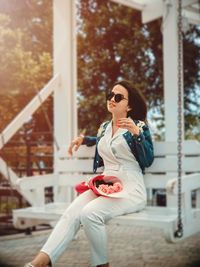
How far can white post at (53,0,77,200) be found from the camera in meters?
3.82

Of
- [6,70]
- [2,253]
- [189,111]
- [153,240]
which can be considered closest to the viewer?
[2,253]

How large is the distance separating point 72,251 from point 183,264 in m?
0.70

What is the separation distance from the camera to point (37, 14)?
6984 millimetres

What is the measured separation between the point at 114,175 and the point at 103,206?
143 mm

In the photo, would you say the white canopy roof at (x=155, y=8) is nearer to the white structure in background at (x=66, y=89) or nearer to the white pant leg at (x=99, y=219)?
the white structure in background at (x=66, y=89)

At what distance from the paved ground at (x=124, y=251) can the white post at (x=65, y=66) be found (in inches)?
33.3

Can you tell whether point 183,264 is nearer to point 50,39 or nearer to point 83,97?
point 83,97

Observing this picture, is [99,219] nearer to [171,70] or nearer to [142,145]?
[142,145]

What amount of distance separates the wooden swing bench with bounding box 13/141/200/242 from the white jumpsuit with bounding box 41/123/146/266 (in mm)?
306

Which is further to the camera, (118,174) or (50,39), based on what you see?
(50,39)

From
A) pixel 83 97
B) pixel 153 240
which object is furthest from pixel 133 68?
pixel 153 240

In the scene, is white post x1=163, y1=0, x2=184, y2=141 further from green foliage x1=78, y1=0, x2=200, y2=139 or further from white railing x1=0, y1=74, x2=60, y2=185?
green foliage x1=78, y1=0, x2=200, y2=139

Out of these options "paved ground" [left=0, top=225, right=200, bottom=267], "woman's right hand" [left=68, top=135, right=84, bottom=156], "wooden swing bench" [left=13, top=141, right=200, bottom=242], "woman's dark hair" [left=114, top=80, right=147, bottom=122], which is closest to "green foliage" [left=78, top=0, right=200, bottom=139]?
"paved ground" [left=0, top=225, right=200, bottom=267]

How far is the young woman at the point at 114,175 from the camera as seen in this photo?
1786mm
